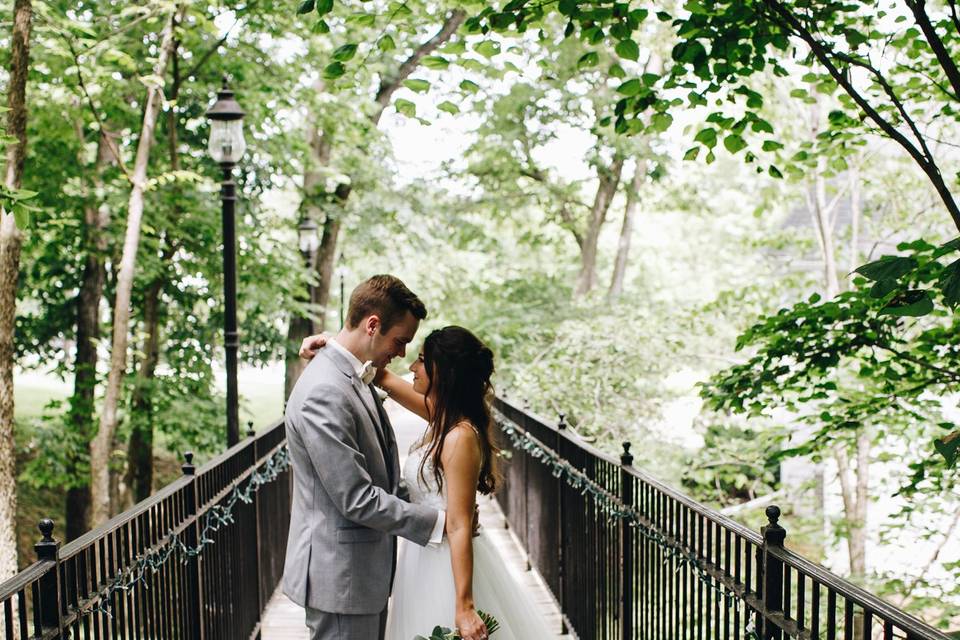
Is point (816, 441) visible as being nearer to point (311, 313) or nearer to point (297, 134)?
point (297, 134)

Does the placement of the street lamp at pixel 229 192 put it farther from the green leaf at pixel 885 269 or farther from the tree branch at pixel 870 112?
the green leaf at pixel 885 269

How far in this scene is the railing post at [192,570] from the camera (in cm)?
387

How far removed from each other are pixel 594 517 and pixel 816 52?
262 cm

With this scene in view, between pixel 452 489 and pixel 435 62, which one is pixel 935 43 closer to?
pixel 435 62

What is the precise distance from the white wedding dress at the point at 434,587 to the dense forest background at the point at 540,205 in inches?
67.7

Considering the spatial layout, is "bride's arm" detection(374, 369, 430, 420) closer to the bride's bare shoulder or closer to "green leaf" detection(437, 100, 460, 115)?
the bride's bare shoulder

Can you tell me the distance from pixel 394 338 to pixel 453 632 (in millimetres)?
1070

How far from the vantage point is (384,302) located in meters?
3.08

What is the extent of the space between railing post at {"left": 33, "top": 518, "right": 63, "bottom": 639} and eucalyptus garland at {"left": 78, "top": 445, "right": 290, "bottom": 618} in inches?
7.3

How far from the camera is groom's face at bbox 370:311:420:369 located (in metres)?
3.13

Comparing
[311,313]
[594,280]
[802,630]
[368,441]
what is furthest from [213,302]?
[802,630]

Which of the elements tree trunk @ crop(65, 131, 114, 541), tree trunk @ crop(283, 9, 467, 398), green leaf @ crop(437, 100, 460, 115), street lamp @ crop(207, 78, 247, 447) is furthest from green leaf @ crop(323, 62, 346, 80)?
tree trunk @ crop(283, 9, 467, 398)

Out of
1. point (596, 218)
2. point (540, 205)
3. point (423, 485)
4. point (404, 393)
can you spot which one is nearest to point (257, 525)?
point (404, 393)

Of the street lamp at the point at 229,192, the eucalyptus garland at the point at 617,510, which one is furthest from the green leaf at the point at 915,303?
the street lamp at the point at 229,192
